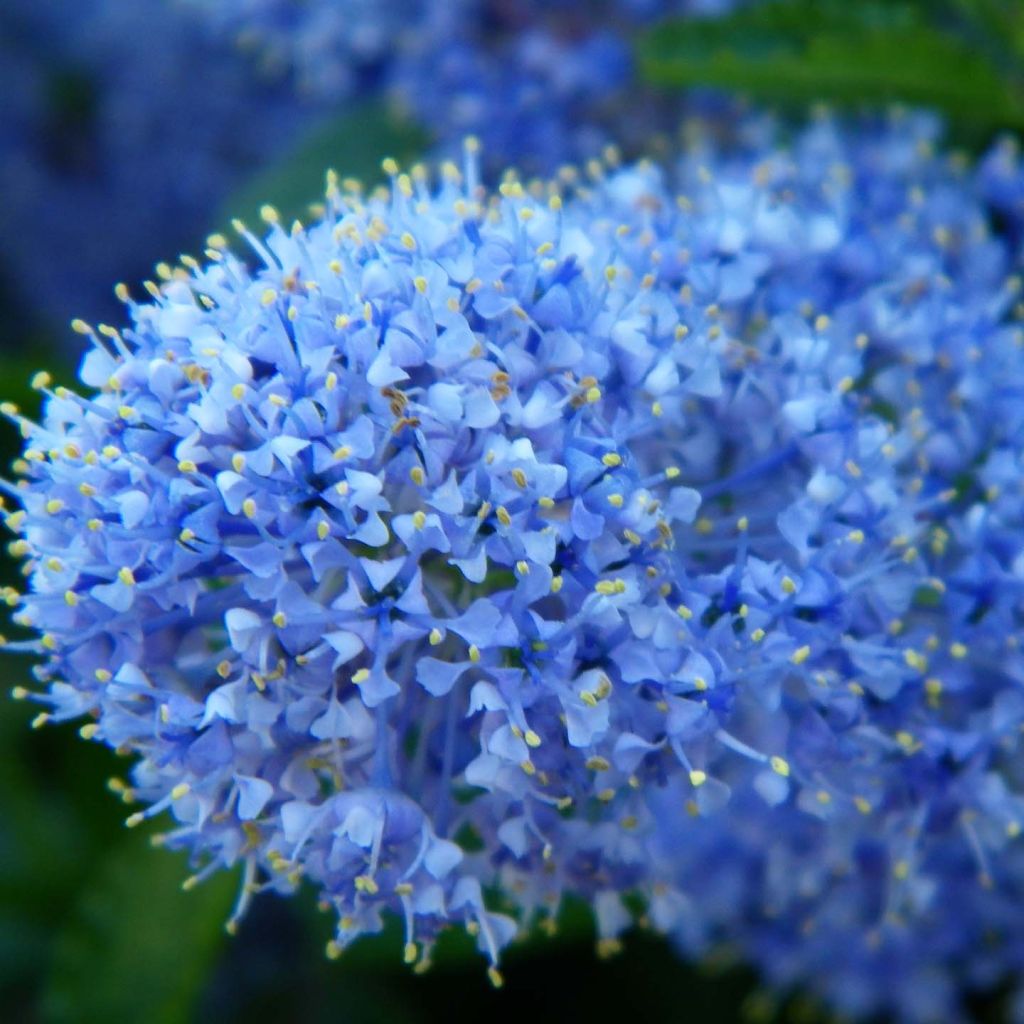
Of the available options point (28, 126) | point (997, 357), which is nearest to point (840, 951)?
point (997, 357)

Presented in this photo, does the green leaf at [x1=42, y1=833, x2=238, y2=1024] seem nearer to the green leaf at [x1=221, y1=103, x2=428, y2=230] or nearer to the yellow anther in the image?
the yellow anther

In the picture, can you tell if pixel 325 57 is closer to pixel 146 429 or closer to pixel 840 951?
pixel 146 429

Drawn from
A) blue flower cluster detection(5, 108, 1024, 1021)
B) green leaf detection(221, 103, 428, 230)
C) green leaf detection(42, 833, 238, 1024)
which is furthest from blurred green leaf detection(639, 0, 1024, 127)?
green leaf detection(42, 833, 238, 1024)

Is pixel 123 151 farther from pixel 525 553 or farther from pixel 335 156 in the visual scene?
pixel 525 553

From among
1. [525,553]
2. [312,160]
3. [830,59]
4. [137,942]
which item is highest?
[312,160]

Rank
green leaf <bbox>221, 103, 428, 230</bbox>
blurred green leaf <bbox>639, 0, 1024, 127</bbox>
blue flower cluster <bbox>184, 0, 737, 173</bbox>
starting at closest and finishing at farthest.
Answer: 1. blurred green leaf <bbox>639, 0, 1024, 127</bbox>
2. blue flower cluster <bbox>184, 0, 737, 173</bbox>
3. green leaf <bbox>221, 103, 428, 230</bbox>

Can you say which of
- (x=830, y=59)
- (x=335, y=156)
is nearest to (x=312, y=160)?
(x=335, y=156)

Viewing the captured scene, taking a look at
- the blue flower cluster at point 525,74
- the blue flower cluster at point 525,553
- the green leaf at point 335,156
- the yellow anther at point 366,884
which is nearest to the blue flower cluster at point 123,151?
the green leaf at point 335,156
